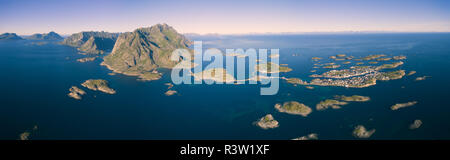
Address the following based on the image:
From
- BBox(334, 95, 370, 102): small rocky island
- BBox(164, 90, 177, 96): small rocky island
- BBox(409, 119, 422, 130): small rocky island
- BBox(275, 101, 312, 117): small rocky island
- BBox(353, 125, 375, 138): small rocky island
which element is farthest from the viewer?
BBox(164, 90, 177, 96): small rocky island

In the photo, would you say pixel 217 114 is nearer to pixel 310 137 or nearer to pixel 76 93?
pixel 310 137

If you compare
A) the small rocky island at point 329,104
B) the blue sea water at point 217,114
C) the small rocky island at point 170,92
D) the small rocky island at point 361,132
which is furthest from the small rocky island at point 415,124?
the small rocky island at point 170,92

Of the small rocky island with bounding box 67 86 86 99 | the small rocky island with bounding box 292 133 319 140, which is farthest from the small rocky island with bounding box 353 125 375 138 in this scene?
the small rocky island with bounding box 67 86 86 99

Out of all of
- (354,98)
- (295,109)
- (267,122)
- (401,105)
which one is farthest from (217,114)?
(401,105)

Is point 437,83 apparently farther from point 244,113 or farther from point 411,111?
point 244,113

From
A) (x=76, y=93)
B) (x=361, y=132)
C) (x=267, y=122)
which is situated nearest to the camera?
(x=361, y=132)

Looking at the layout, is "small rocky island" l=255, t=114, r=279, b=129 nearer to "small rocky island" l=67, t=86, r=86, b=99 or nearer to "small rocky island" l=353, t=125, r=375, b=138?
"small rocky island" l=353, t=125, r=375, b=138
